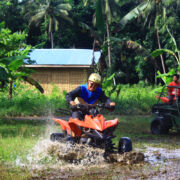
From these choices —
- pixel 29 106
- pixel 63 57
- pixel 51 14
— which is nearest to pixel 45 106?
pixel 29 106

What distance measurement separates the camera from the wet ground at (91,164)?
6.59m

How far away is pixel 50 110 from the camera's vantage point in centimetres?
1952

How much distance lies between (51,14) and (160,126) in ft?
129

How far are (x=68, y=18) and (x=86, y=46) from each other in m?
4.14

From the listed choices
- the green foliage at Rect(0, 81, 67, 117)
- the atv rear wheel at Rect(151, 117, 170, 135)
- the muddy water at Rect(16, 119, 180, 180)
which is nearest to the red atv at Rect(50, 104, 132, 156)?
the muddy water at Rect(16, 119, 180, 180)

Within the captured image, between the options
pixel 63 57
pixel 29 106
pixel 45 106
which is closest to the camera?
pixel 29 106

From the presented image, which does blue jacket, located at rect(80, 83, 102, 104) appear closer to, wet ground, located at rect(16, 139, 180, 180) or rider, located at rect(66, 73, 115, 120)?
rider, located at rect(66, 73, 115, 120)

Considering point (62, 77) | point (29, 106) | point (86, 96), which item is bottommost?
point (86, 96)

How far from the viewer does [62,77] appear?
27.3 metres

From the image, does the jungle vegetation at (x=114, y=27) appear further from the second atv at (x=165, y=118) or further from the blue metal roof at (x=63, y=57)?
the second atv at (x=165, y=118)

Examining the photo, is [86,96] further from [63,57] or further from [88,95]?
[63,57]

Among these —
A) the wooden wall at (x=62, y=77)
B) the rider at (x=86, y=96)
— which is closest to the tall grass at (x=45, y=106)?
the wooden wall at (x=62, y=77)

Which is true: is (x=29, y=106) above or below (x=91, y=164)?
above

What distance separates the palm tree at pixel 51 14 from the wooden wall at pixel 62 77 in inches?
790
